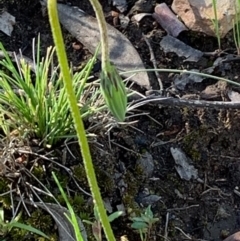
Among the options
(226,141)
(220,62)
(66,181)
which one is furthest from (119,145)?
(220,62)

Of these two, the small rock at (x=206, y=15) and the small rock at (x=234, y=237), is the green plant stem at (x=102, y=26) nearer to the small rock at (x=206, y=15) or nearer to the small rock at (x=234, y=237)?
the small rock at (x=234, y=237)

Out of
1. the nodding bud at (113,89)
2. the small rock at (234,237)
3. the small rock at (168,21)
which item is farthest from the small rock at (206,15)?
the nodding bud at (113,89)

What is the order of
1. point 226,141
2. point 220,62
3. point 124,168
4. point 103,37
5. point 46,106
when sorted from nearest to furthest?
point 103,37 < point 46,106 < point 124,168 < point 226,141 < point 220,62

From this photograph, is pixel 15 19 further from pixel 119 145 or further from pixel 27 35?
pixel 119 145

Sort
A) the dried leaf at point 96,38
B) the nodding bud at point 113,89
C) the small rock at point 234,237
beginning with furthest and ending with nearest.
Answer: the dried leaf at point 96,38, the small rock at point 234,237, the nodding bud at point 113,89

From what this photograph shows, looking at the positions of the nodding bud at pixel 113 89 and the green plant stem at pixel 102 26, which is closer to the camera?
the green plant stem at pixel 102 26

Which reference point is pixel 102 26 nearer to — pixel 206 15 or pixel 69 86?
pixel 69 86

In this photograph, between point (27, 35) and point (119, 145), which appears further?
point (27, 35)
